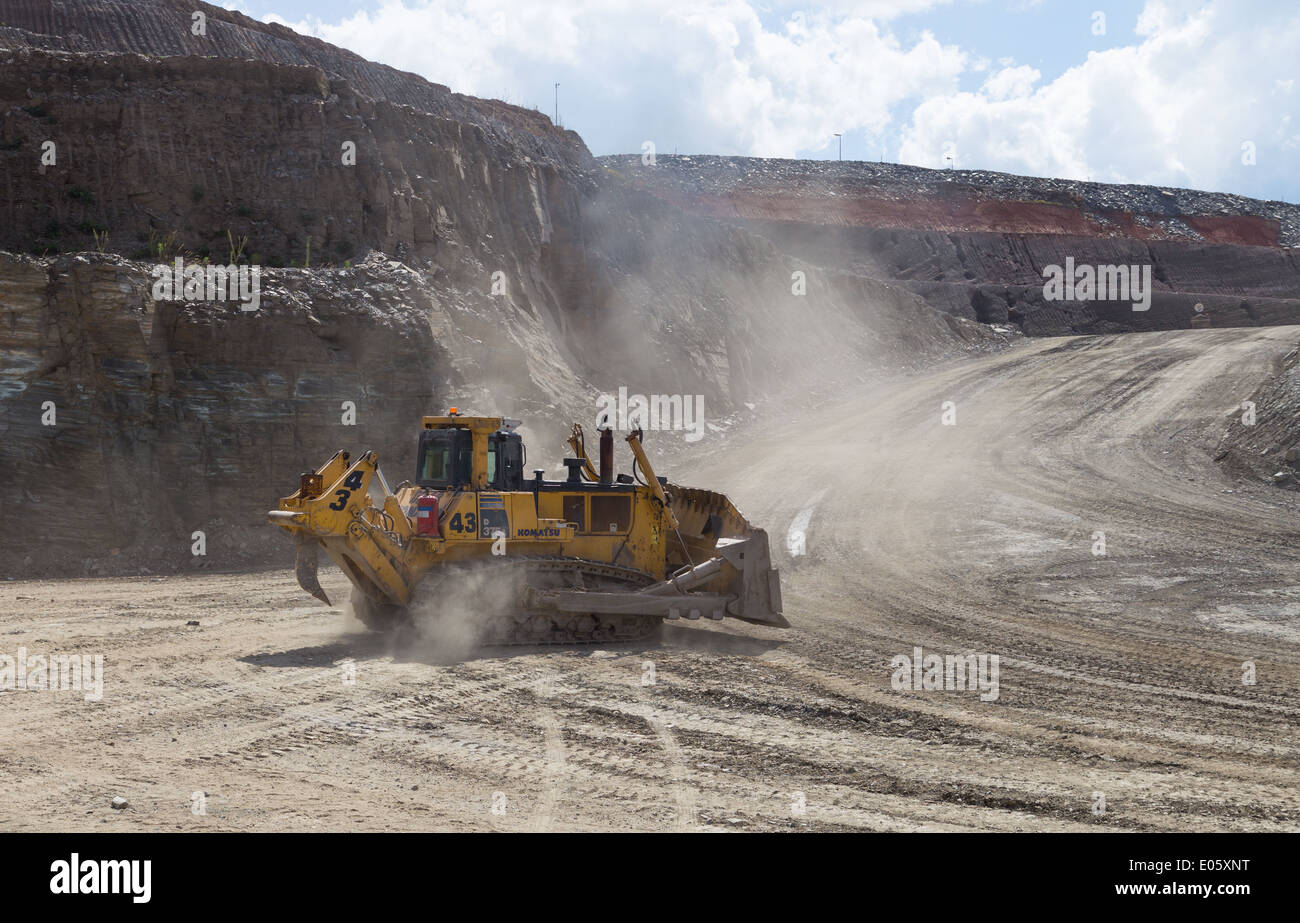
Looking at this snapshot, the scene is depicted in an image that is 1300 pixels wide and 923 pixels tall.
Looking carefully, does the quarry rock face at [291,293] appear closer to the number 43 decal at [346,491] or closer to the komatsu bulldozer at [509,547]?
the komatsu bulldozer at [509,547]

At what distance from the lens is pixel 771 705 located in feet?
30.9

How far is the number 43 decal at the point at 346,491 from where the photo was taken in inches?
422

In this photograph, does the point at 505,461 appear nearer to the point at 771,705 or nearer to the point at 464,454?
the point at 464,454

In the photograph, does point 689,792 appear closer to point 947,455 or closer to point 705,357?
point 947,455

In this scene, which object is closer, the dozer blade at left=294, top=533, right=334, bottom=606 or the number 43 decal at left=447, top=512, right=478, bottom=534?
the dozer blade at left=294, top=533, right=334, bottom=606

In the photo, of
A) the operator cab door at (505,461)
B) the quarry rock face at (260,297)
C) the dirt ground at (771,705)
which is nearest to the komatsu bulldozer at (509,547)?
the operator cab door at (505,461)

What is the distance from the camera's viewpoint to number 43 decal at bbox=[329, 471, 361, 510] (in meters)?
10.7

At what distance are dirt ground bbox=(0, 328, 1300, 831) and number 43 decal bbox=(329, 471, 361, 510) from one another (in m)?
1.62

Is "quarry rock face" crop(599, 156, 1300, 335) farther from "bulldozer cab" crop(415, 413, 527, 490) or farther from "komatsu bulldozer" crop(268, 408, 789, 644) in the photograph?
"bulldozer cab" crop(415, 413, 527, 490)

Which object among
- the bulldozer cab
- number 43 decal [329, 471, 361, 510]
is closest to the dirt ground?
number 43 decal [329, 471, 361, 510]

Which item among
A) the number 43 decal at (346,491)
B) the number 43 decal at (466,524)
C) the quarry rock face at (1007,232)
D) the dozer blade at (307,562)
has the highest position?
the quarry rock face at (1007,232)

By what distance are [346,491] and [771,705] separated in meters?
4.85

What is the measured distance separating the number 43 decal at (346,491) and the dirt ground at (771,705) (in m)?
1.62
